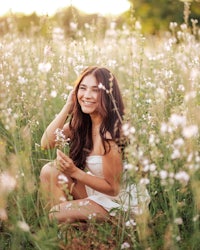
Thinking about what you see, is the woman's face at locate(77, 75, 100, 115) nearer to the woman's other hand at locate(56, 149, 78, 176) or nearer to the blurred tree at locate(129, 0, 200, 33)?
the woman's other hand at locate(56, 149, 78, 176)

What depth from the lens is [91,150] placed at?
341 cm

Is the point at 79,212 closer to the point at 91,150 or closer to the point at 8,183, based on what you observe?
the point at 91,150

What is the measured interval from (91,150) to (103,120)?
200 millimetres

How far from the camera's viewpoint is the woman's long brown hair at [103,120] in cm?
328

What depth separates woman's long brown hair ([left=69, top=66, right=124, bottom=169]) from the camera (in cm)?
328

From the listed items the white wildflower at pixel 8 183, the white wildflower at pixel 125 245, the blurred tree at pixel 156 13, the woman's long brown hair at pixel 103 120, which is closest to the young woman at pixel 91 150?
the woman's long brown hair at pixel 103 120

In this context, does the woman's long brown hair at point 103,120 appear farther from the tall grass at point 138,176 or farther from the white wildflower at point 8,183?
the white wildflower at point 8,183

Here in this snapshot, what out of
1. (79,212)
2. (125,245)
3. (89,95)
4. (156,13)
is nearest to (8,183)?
(125,245)

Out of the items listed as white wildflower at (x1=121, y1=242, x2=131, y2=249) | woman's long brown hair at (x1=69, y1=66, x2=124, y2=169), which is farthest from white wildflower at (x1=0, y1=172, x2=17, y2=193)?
woman's long brown hair at (x1=69, y1=66, x2=124, y2=169)

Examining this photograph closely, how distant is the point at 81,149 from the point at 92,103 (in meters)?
0.33

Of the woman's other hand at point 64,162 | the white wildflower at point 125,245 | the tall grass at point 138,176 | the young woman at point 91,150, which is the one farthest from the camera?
the young woman at point 91,150

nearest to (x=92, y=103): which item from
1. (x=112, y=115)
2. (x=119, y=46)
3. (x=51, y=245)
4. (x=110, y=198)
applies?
(x=112, y=115)

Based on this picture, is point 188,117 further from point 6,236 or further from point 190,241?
point 6,236

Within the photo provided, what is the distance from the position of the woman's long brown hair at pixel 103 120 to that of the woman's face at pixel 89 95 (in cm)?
3
